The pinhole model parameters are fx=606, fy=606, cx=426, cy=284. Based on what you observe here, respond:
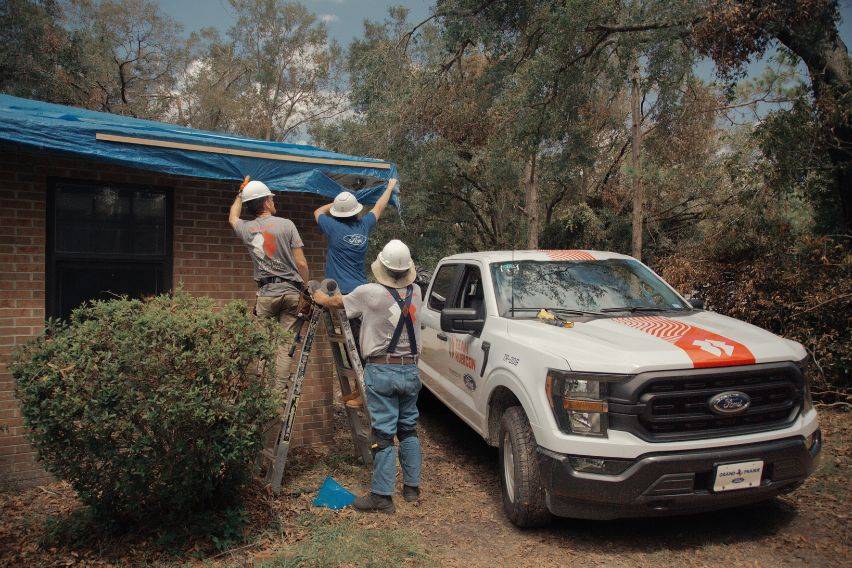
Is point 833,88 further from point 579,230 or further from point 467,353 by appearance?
point 579,230

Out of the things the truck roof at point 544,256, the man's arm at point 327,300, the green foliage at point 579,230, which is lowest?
the man's arm at point 327,300

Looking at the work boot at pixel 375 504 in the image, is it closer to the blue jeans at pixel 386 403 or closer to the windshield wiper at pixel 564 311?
the blue jeans at pixel 386 403

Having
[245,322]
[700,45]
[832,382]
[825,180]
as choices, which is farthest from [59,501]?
[825,180]

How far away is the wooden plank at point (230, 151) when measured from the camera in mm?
4629

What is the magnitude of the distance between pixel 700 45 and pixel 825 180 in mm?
2716

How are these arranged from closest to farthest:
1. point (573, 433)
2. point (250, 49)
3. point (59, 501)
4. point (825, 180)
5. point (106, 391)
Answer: point (106, 391) → point (573, 433) → point (59, 501) → point (825, 180) → point (250, 49)

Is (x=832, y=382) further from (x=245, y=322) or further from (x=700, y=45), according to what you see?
(x=245, y=322)

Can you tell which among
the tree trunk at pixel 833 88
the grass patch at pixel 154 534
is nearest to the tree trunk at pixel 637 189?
the tree trunk at pixel 833 88

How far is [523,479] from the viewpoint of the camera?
4.00m

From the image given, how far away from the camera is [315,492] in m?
4.88

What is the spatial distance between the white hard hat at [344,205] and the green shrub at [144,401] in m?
1.58

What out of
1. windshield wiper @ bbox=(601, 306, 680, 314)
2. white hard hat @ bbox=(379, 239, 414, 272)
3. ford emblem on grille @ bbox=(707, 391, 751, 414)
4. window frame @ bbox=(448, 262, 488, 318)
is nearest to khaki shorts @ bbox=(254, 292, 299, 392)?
→ white hard hat @ bbox=(379, 239, 414, 272)

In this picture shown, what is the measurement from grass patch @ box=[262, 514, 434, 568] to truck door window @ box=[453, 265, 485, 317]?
6.64ft

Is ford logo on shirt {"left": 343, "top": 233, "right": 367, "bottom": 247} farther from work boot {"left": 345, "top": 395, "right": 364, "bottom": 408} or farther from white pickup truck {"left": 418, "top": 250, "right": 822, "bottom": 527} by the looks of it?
white pickup truck {"left": 418, "top": 250, "right": 822, "bottom": 527}
